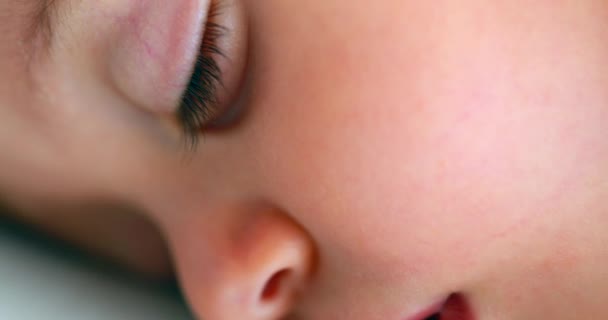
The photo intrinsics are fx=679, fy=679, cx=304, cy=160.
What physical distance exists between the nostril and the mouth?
0.12 metres

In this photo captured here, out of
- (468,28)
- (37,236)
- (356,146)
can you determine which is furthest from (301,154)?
(37,236)

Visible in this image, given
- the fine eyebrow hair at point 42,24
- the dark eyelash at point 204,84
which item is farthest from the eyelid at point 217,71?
the fine eyebrow hair at point 42,24

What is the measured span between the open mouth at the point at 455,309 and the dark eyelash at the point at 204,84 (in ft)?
0.87

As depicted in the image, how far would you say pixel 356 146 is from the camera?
55cm

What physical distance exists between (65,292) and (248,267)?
0.94 feet

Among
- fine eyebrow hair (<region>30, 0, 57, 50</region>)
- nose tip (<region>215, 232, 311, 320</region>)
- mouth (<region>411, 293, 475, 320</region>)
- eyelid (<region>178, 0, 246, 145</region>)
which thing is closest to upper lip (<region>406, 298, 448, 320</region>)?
mouth (<region>411, 293, 475, 320</region>)

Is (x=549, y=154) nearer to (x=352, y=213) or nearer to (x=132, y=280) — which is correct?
(x=352, y=213)

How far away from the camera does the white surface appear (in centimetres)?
73

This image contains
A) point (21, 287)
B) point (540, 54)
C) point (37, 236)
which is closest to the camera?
point (540, 54)

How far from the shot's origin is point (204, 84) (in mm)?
588

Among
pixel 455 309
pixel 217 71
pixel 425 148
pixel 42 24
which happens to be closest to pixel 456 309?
pixel 455 309

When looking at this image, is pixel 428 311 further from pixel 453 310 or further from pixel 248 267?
pixel 248 267

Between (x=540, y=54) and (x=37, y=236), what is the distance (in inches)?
25.1

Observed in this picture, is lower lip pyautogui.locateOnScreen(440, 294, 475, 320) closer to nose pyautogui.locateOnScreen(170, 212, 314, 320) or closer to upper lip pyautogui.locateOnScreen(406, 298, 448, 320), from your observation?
upper lip pyautogui.locateOnScreen(406, 298, 448, 320)
